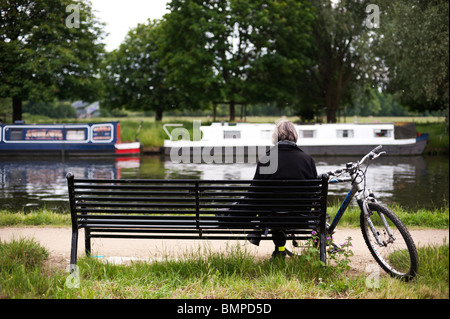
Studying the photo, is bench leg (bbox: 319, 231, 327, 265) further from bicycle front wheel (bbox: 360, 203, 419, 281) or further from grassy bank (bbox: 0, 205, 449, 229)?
grassy bank (bbox: 0, 205, 449, 229)

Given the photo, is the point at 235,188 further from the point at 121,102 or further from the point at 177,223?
the point at 121,102

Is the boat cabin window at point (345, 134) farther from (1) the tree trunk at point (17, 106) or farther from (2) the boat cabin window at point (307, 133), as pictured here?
(1) the tree trunk at point (17, 106)

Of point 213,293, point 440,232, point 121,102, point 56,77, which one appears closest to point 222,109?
point 121,102

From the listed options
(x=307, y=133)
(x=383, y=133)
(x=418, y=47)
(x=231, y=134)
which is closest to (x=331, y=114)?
(x=383, y=133)

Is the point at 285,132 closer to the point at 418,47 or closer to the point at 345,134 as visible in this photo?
the point at 418,47

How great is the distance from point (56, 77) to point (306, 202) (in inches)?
510

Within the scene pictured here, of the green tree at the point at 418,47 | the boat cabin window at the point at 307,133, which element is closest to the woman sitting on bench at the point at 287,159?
the green tree at the point at 418,47

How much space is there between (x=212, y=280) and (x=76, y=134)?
71.2 ft

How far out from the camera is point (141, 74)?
1384 inches

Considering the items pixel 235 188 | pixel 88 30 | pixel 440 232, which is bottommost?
pixel 440 232

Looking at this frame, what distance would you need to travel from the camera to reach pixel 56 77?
15719 mm

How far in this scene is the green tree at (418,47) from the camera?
6.20m

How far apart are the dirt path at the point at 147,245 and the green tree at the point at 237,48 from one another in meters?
18.4
